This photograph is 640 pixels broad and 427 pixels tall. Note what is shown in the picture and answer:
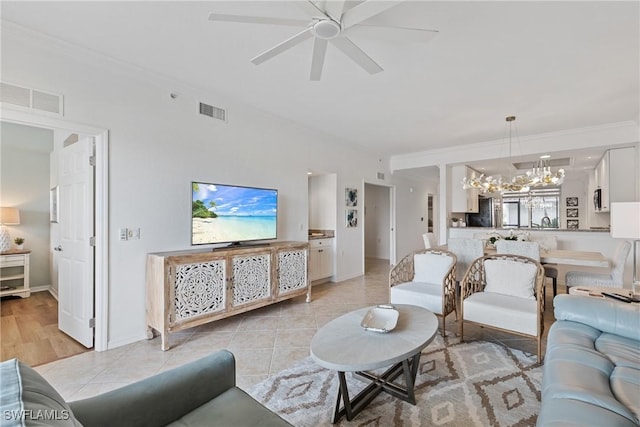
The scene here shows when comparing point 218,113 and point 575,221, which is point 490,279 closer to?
point 218,113

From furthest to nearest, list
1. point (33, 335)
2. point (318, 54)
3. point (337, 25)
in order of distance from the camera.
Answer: point (33, 335)
point (318, 54)
point (337, 25)

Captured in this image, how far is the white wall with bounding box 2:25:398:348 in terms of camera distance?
2.54 m

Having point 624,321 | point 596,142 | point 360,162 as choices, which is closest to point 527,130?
point 596,142

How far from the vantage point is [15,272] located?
4.45 m

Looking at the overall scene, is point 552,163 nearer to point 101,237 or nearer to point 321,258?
point 321,258

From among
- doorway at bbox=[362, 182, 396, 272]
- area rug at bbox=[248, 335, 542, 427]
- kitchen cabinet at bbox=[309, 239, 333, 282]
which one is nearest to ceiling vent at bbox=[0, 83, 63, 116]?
area rug at bbox=[248, 335, 542, 427]

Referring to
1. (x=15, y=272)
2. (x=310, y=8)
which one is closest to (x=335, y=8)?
(x=310, y=8)

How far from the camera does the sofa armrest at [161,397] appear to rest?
1121 mm

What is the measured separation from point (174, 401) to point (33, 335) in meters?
3.01

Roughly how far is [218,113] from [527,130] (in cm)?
482

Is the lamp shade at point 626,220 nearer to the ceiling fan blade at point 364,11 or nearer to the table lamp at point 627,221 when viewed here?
the table lamp at point 627,221

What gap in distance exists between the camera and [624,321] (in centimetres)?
183

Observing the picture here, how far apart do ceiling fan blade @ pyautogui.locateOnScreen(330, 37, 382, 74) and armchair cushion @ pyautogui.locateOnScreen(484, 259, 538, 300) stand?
2364 mm

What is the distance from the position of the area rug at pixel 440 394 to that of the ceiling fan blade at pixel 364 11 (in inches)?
97.4
